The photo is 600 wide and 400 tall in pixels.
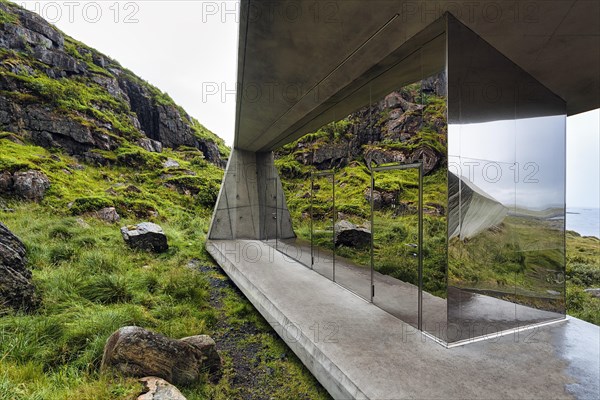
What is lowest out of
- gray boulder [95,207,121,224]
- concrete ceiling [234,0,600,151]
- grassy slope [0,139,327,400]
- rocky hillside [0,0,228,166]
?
grassy slope [0,139,327,400]

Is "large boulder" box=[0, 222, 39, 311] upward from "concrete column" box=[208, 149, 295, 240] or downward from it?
downward

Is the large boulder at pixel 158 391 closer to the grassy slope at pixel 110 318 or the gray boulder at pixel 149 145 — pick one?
the grassy slope at pixel 110 318

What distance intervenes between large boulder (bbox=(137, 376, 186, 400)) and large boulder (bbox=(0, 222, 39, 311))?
2.57 metres

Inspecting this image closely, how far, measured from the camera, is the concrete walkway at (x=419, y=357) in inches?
79.8

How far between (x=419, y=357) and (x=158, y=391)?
2.20 m

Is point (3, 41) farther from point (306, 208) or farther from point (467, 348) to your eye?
point (467, 348)

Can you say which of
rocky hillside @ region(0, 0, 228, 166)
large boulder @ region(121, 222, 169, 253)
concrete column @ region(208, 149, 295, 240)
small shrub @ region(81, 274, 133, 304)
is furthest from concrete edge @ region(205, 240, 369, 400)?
rocky hillside @ region(0, 0, 228, 166)

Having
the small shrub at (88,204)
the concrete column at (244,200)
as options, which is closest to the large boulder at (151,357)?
the concrete column at (244,200)

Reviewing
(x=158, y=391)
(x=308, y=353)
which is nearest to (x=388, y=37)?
(x=308, y=353)

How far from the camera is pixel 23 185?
36.4ft

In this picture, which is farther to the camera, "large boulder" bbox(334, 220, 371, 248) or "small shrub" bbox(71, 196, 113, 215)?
"small shrub" bbox(71, 196, 113, 215)

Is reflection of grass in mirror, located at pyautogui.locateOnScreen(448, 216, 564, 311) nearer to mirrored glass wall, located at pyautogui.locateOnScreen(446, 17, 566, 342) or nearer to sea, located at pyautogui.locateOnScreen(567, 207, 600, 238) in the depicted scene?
mirrored glass wall, located at pyautogui.locateOnScreen(446, 17, 566, 342)

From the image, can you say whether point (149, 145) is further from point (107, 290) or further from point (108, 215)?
point (107, 290)

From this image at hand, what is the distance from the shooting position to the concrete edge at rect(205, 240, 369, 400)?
84.7 inches
